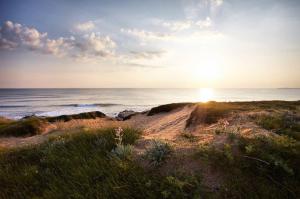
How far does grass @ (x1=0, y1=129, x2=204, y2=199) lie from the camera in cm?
335

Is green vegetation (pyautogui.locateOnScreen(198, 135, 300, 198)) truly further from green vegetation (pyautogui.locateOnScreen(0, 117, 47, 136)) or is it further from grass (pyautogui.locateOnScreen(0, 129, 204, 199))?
green vegetation (pyautogui.locateOnScreen(0, 117, 47, 136))

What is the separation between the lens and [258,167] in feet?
12.3

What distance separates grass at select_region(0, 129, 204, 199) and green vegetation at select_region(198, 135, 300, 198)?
620 millimetres

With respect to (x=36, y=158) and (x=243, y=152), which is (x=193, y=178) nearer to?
(x=243, y=152)

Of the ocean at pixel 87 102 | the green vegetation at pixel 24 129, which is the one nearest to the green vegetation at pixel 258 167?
the green vegetation at pixel 24 129

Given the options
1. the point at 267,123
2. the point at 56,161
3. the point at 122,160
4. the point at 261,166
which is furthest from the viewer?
the point at 267,123

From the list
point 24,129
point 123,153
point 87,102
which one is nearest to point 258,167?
point 123,153

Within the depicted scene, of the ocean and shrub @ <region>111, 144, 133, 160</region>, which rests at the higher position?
shrub @ <region>111, 144, 133, 160</region>

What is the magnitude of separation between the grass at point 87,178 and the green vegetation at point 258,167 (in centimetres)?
62

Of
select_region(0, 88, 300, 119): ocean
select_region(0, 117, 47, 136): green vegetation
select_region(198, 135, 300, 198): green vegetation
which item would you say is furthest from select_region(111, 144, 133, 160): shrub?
select_region(0, 88, 300, 119): ocean

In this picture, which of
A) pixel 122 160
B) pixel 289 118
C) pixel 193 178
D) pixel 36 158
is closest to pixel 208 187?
pixel 193 178

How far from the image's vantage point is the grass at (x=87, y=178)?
3352 millimetres

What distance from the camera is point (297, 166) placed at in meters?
3.79

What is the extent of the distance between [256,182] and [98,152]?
3.26 meters
